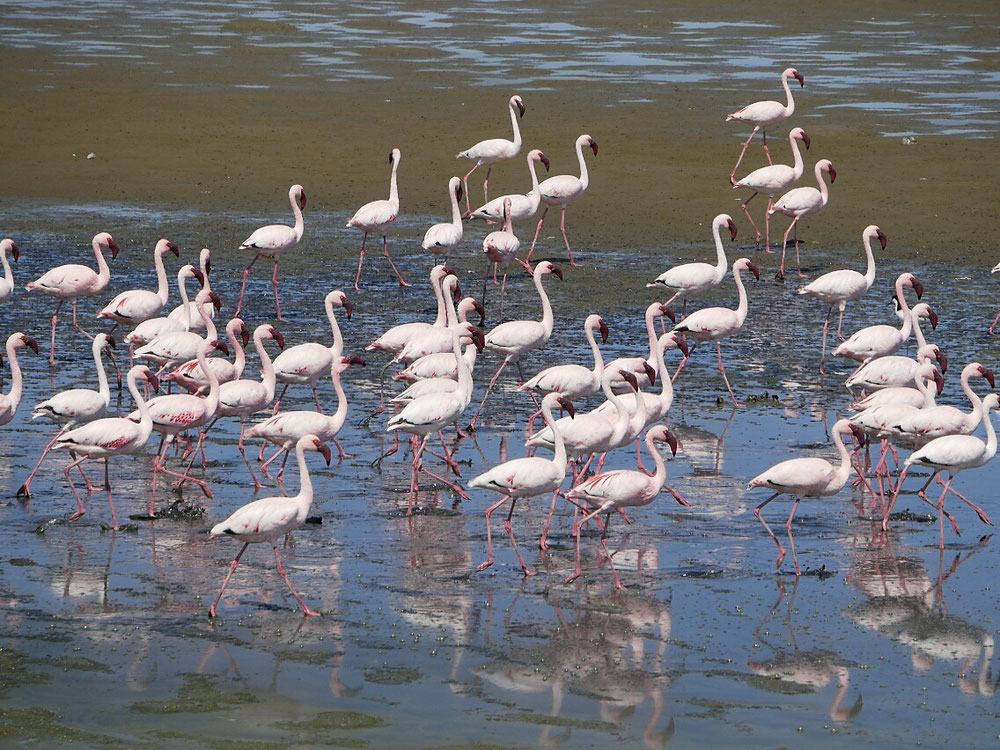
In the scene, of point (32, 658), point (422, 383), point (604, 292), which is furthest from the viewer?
point (604, 292)

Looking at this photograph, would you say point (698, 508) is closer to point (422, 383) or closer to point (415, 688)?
point (422, 383)

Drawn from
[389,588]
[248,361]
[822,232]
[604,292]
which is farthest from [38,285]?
[822,232]

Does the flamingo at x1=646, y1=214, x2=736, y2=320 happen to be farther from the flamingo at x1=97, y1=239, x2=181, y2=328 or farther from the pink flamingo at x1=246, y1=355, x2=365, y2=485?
the pink flamingo at x1=246, y1=355, x2=365, y2=485

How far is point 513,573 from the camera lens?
911cm

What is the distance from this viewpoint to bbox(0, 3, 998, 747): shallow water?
7211 mm

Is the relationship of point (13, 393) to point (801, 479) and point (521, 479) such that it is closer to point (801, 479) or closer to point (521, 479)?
point (521, 479)

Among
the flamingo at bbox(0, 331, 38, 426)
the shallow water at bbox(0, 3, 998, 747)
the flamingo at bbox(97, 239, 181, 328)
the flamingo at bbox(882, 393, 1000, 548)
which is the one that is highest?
the flamingo at bbox(882, 393, 1000, 548)

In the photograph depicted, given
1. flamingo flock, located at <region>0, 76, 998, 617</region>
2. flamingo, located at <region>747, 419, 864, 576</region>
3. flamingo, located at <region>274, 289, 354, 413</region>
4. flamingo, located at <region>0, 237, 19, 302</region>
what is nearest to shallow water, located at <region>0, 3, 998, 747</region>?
flamingo flock, located at <region>0, 76, 998, 617</region>

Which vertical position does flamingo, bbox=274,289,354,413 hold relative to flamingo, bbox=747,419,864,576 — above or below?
below

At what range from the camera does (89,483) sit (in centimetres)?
1049

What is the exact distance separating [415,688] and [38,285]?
8.43 metres

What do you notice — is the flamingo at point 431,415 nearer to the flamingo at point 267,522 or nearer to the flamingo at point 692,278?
the flamingo at point 267,522

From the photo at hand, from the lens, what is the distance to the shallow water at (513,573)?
721 centimetres

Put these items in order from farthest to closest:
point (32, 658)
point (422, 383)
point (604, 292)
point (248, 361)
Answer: point (604, 292) < point (248, 361) < point (422, 383) < point (32, 658)
